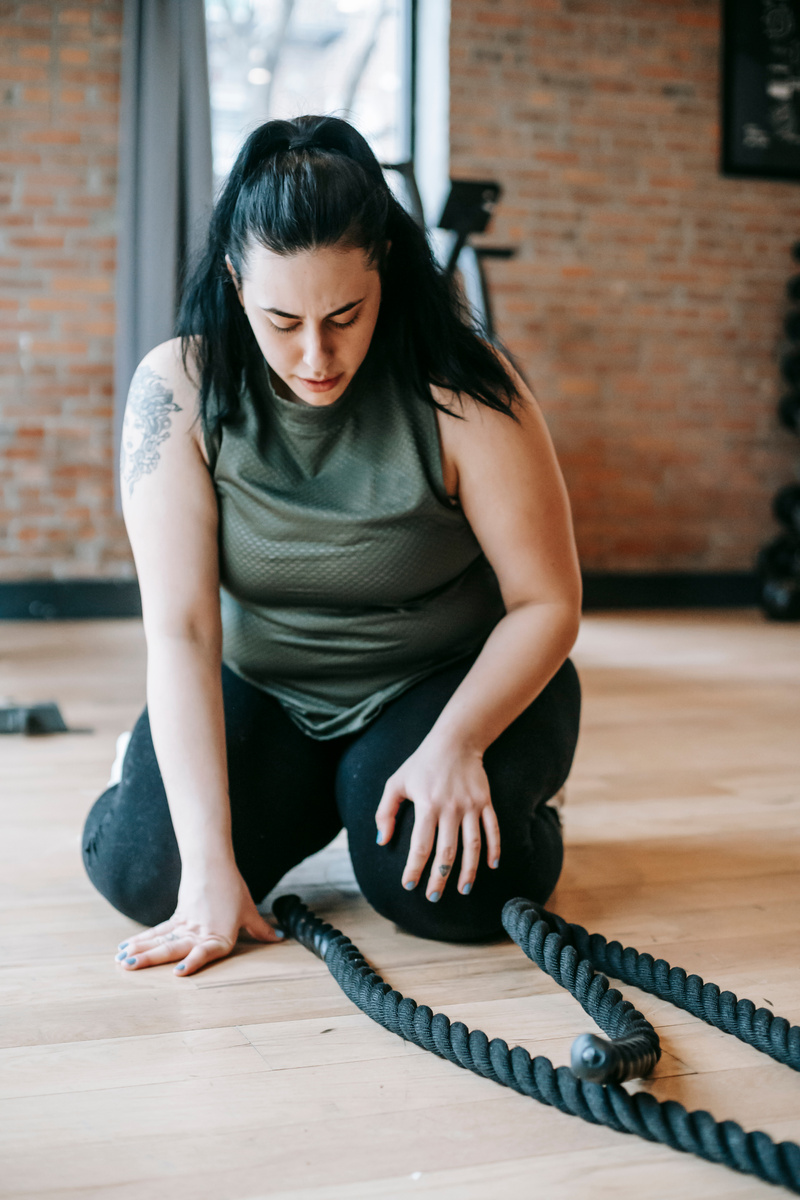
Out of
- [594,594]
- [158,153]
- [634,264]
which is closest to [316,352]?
[158,153]

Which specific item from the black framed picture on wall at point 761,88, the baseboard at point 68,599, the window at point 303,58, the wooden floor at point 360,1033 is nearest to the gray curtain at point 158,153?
the window at point 303,58

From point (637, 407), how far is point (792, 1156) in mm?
3920

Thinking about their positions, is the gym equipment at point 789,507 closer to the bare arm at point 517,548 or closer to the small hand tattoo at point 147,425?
the bare arm at point 517,548

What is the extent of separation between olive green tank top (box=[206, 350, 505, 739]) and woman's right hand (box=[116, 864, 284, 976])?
25 cm

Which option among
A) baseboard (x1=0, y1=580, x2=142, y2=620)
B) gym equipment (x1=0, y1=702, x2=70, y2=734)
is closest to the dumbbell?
baseboard (x1=0, y1=580, x2=142, y2=620)

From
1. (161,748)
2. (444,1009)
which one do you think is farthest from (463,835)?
(161,748)

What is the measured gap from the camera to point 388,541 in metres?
1.17

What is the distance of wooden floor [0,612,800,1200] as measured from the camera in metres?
0.72

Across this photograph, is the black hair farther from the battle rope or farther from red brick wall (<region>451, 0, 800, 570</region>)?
red brick wall (<region>451, 0, 800, 570</region>)

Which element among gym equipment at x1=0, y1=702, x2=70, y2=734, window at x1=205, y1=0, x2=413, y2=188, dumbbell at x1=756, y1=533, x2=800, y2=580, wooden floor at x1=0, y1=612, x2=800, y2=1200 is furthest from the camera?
dumbbell at x1=756, y1=533, x2=800, y2=580

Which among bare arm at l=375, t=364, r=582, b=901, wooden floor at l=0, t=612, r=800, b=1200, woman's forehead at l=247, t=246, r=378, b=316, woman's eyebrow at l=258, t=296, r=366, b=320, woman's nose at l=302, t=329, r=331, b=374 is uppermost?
woman's forehead at l=247, t=246, r=378, b=316

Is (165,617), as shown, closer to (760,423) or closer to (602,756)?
(602,756)

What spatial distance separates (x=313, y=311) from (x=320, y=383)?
0.25 feet

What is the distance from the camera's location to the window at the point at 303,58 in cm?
408
